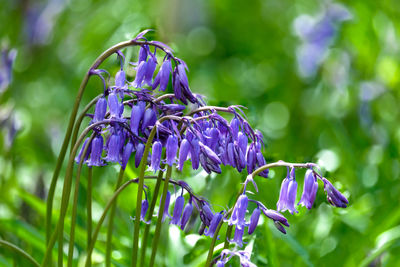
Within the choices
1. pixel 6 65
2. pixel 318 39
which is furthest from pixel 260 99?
pixel 6 65

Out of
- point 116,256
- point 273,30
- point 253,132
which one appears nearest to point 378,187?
point 116,256

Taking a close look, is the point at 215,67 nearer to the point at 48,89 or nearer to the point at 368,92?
the point at 48,89

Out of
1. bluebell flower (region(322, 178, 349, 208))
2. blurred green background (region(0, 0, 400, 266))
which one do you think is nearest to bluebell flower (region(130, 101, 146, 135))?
bluebell flower (region(322, 178, 349, 208))

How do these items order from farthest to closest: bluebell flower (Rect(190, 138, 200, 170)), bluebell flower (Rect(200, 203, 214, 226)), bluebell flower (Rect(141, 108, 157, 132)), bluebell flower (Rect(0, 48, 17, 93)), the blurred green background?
bluebell flower (Rect(0, 48, 17, 93)), the blurred green background, bluebell flower (Rect(200, 203, 214, 226)), bluebell flower (Rect(141, 108, 157, 132)), bluebell flower (Rect(190, 138, 200, 170))

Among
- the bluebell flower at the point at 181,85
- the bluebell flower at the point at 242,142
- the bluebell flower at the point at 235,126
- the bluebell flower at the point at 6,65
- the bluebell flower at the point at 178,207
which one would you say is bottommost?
the bluebell flower at the point at 178,207

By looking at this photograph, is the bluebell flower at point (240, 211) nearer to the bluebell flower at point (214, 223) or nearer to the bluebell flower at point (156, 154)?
the bluebell flower at point (214, 223)

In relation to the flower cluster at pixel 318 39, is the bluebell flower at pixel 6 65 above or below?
below

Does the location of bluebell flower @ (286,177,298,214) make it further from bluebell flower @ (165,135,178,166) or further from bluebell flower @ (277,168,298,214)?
bluebell flower @ (165,135,178,166)

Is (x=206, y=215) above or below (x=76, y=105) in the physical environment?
below

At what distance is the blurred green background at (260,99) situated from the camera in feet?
10.9

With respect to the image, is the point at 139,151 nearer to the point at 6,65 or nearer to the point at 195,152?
the point at 195,152

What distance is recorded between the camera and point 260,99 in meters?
7.68

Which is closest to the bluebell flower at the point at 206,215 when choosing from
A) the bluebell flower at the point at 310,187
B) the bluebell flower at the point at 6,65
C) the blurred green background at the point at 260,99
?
the bluebell flower at the point at 310,187

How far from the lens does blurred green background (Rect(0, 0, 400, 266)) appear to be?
10.9 ft
